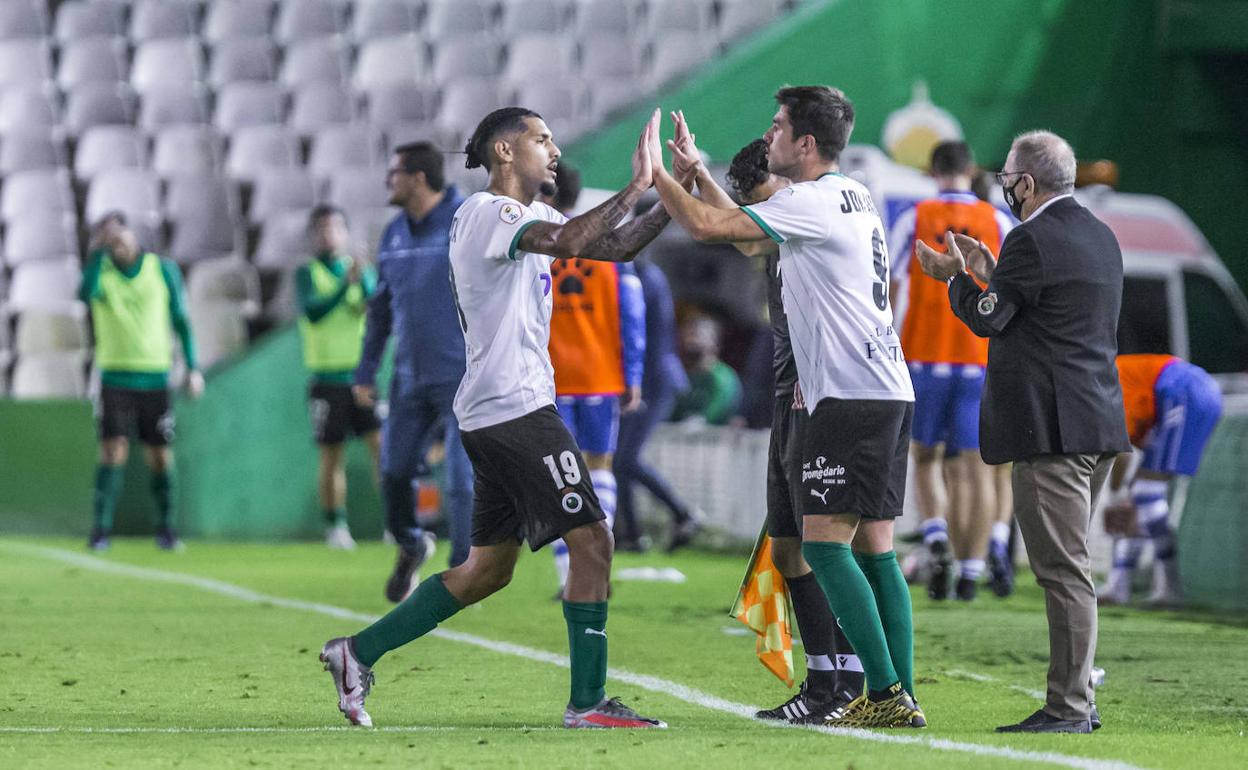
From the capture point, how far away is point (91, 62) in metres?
19.4

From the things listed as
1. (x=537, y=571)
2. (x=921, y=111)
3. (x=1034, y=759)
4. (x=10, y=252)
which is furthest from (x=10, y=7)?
(x=1034, y=759)

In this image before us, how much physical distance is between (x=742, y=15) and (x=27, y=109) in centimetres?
713

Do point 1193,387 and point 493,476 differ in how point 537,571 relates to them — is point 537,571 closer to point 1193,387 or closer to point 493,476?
point 1193,387

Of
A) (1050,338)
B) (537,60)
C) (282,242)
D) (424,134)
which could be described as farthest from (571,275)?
→ (537,60)

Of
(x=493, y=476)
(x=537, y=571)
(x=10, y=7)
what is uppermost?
(x=10, y=7)

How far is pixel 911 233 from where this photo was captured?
10.1 meters

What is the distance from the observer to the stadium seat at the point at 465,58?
66.2 feet

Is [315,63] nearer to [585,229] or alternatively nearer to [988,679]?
[988,679]

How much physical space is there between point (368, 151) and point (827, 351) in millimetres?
14182

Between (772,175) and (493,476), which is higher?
(772,175)

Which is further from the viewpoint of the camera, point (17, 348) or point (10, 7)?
point (10, 7)

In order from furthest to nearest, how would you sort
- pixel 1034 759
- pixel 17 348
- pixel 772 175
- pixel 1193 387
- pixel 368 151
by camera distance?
pixel 368 151, pixel 17 348, pixel 1193 387, pixel 772 175, pixel 1034 759

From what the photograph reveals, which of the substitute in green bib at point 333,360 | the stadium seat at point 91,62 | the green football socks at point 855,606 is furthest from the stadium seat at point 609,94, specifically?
the green football socks at point 855,606

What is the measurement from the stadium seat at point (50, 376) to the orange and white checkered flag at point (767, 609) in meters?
11.6
